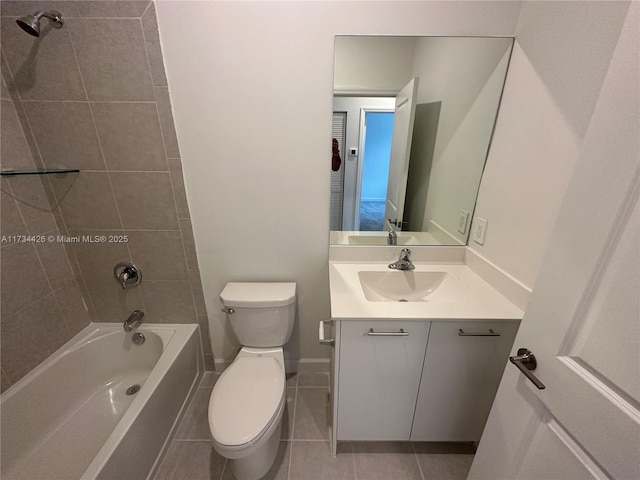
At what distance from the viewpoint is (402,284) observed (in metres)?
1.36

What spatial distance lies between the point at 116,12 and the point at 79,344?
1675 mm

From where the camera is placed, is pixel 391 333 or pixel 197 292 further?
pixel 197 292

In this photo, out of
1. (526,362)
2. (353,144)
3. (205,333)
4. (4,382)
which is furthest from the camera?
(205,333)

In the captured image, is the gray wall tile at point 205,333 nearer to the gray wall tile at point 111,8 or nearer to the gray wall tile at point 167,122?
the gray wall tile at point 167,122

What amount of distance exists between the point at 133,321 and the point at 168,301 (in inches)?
8.7

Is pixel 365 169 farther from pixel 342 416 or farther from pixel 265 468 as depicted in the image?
pixel 265 468

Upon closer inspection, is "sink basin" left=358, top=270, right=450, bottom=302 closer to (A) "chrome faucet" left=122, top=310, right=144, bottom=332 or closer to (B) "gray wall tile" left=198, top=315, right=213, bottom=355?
(B) "gray wall tile" left=198, top=315, right=213, bottom=355

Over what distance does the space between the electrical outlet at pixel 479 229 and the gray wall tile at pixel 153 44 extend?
165 centimetres

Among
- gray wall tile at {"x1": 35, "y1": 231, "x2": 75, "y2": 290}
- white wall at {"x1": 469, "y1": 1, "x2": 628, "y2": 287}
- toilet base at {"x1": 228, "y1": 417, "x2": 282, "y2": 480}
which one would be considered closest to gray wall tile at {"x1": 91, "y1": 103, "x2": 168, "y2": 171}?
gray wall tile at {"x1": 35, "y1": 231, "x2": 75, "y2": 290}

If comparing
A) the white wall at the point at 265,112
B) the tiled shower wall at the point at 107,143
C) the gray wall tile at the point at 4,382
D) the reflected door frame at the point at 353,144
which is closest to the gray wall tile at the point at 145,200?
the tiled shower wall at the point at 107,143

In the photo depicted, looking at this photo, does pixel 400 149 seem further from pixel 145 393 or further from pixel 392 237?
pixel 145 393

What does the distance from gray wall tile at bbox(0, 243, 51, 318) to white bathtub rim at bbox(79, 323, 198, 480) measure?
53 centimetres

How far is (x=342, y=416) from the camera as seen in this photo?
3.82ft

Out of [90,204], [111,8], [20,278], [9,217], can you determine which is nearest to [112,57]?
[111,8]
